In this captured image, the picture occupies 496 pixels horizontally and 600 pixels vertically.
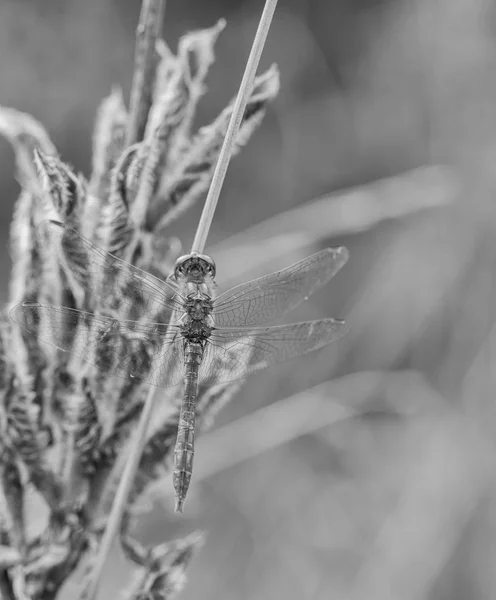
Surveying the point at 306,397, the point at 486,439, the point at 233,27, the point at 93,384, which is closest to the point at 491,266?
the point at 486,439

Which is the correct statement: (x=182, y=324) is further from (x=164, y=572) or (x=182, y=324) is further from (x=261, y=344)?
(x=164, y=572)

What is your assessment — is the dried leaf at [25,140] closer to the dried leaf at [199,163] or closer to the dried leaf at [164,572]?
the dried leaf at [199,163]

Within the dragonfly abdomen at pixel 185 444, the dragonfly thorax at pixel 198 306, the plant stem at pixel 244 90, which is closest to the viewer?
the plant stem at pixel 244 90

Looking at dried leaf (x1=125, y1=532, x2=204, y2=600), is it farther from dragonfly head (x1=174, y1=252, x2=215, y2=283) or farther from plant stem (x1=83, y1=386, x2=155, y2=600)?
dragonfly head (x1=174, y1=252, x2=215, y2=283)

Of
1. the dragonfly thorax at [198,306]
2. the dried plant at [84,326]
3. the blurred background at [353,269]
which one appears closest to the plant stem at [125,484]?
the dried plant at [84,326]

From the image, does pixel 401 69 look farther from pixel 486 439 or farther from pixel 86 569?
pixel 86 569

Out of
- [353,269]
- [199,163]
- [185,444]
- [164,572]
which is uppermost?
[353,269]

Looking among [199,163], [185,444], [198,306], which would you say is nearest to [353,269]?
[198,306]
